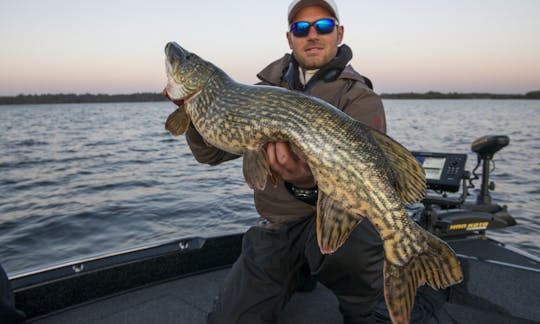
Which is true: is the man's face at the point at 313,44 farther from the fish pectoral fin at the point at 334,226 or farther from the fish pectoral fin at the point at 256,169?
the fish pectoral fin at the point at 334,226

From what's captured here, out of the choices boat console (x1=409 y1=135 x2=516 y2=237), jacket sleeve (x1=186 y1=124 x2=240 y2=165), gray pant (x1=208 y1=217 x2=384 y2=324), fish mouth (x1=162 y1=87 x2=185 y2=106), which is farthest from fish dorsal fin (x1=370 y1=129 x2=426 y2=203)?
boat console (x1=409 y1=135 x2=516 y2=237)

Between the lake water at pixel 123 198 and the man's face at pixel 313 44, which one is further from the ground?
the man's face at pixel 313 44

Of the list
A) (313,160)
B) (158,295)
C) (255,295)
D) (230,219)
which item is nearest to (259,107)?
(313,160)

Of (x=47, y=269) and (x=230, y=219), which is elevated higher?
(x=47, y=269)

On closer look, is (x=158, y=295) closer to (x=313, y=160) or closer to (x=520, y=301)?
(x=313, y=160)

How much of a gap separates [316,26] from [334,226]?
1672mm

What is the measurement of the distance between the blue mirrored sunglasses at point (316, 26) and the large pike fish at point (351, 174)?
3.21 feet

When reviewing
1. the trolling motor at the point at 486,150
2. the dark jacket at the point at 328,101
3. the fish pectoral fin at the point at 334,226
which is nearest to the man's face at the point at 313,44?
the dark jacket at the point at 328,101

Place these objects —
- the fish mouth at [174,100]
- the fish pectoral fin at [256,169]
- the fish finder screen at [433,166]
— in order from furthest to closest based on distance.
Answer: the fish finder screen at [433,166], the fish mouth at [174,100], the fish pectoral fin at [256,169]

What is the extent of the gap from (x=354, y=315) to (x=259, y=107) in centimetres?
145

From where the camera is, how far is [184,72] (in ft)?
8.63

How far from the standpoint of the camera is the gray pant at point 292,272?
244 centimetres

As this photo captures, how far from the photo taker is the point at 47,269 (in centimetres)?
270

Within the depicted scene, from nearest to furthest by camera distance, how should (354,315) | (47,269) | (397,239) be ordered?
(397,239)
(354,315)
(47,269)
